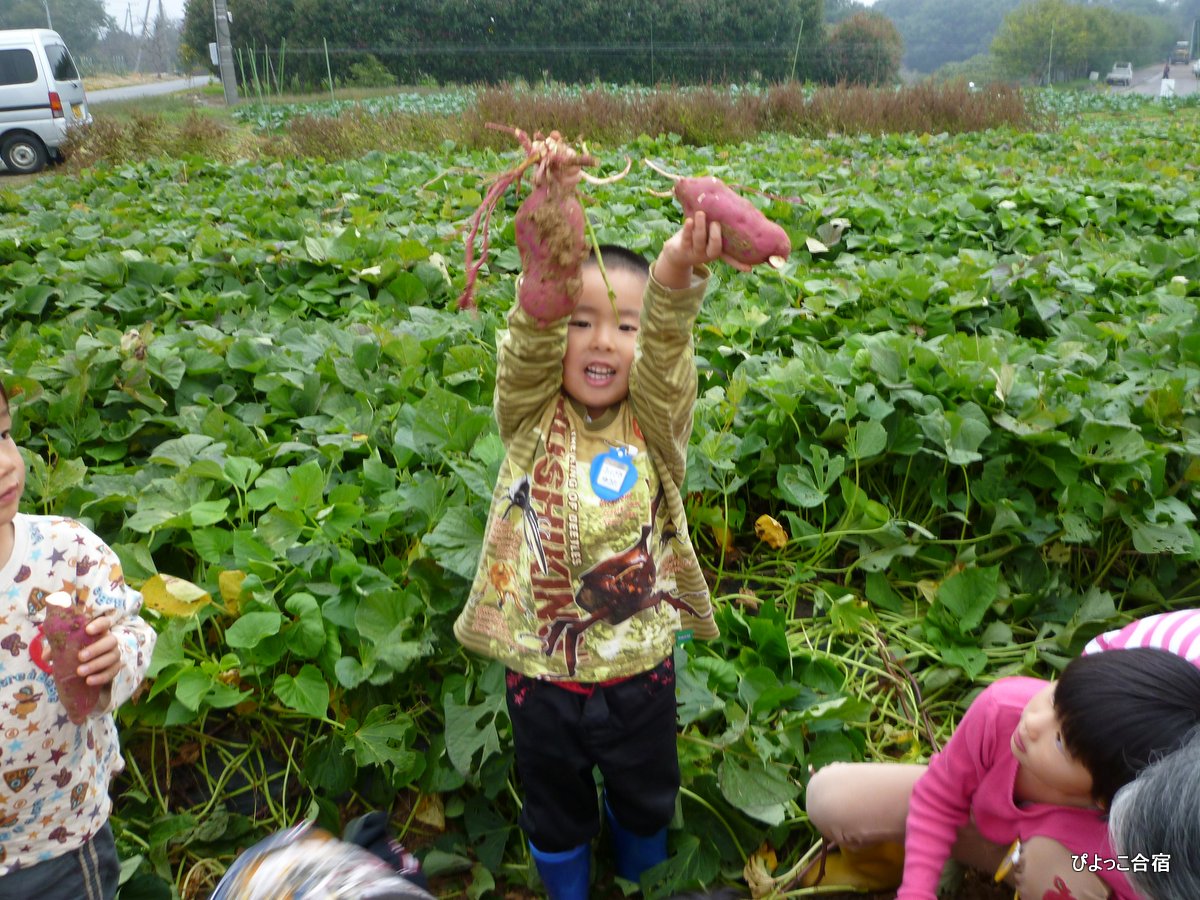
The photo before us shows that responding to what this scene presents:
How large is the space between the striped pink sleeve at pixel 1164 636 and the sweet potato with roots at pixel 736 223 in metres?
0.92

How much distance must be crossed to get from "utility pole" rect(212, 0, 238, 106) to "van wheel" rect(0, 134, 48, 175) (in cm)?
471

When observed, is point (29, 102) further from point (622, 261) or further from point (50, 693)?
point (622, 261)

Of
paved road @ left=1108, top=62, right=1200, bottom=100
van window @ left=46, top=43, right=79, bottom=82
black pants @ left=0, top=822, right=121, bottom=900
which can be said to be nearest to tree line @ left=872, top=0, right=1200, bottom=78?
paved road @ left=1108, top=62, right=1200, bottom=100

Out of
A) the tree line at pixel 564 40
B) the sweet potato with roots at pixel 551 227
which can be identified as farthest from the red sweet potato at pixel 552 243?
the tree line at pixel 564 40

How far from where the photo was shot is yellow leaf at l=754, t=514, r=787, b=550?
8.13 ft

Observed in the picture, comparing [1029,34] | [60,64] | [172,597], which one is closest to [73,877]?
[172,597]

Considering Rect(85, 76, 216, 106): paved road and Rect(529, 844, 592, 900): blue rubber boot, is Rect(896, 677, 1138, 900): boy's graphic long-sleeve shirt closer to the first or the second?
Rect(529, 844, 592, 900): blue rubber boot

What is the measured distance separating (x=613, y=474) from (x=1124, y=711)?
2.51 feet

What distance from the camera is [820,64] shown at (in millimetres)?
A: 21812

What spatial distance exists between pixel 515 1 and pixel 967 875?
23159 mm

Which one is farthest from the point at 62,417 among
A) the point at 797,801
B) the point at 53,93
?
the point at 53,93

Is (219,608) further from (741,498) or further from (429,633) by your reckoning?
(741,498)

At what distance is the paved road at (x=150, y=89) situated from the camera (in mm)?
25594

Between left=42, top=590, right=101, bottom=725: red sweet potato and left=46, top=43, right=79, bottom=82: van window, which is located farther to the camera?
left=46, top=43, right=79, bottom=82: van window
